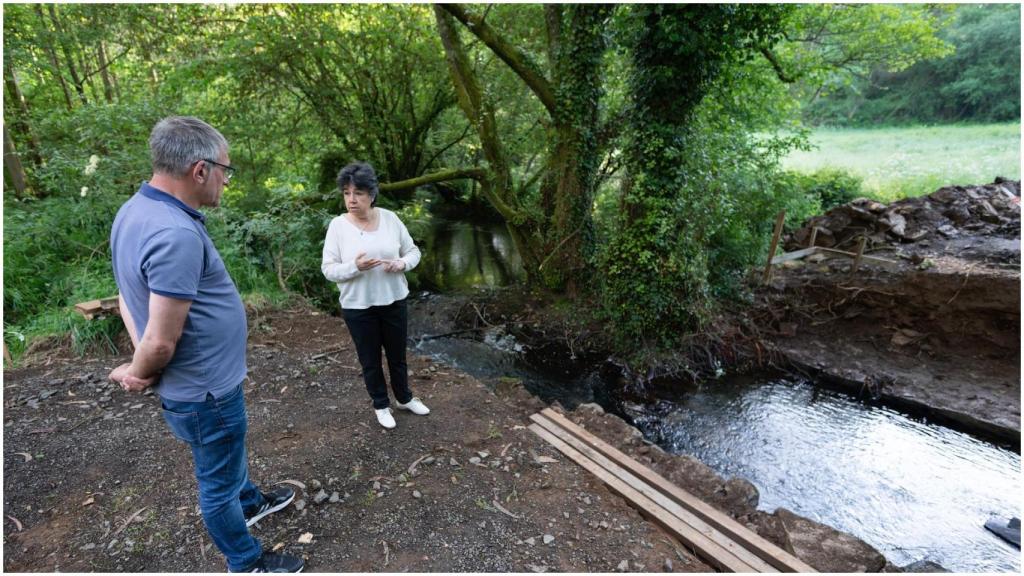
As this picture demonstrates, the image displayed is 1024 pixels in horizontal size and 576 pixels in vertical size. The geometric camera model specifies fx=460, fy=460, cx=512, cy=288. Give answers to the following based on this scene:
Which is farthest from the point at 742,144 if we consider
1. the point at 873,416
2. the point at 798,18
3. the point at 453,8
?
the point at 453,8

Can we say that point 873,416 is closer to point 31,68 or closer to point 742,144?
point 742,144

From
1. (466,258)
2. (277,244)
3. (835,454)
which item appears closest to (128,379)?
(277,244)

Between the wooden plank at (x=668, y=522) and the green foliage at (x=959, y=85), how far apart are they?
17938 mm

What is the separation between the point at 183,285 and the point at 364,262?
122cm

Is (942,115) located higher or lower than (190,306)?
higher

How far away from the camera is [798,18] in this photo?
5848 mm

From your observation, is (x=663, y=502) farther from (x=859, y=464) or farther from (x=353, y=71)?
(x=353, y=71)

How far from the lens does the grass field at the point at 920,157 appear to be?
11070 millimetres

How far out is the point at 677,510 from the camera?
281 centimetres

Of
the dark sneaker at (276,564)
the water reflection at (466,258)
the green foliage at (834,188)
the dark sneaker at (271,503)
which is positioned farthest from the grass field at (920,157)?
the dark sneaker at (276,564)

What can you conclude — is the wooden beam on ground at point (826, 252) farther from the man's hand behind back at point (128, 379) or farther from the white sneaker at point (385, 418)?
the man's hand behind back at point (128, 379)

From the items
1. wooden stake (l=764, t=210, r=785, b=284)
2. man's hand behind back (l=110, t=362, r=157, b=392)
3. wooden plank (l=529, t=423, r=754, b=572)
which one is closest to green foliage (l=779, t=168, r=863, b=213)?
wooden stake (l=764, t=210, r=785, b=284)

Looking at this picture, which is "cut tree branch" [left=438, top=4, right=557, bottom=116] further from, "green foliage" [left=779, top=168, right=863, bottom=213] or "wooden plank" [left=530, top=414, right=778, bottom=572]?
"green foliage" [left=779, top=168, right=863, bottom=213]

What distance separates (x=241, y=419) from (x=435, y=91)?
9.97 meters
